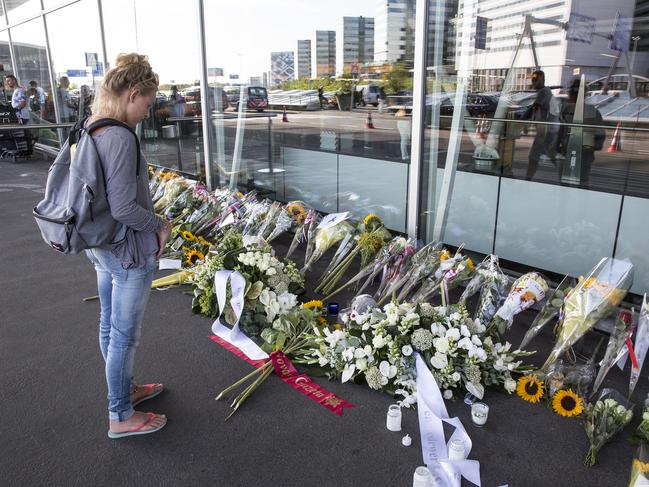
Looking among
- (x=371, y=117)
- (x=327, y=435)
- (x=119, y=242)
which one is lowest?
(x=327, y=435)

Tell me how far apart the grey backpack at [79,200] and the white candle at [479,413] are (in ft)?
6.27

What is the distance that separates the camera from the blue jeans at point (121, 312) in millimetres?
2367

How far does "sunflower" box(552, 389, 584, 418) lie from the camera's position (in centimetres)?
267

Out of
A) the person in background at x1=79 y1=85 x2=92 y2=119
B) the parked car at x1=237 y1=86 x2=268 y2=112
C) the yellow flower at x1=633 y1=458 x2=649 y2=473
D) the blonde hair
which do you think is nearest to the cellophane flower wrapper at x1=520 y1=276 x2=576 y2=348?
the yellow flower at x1=633 y1=458 x2=649 y2=473

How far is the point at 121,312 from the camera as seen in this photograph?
94.5 inches

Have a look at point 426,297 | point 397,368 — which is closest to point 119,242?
point 397,368

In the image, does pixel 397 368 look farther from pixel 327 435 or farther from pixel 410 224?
pixel 410 224

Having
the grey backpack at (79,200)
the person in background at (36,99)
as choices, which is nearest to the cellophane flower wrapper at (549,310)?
A: the grey backpack at (79,200)

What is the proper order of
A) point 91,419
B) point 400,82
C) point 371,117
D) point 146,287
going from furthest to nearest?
point 371,117
point 400,82
point 91,419
point 146,287

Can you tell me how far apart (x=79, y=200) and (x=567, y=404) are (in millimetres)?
2493

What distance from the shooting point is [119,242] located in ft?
7.54

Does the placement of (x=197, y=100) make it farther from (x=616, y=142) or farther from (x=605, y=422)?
(x=605, y=422)

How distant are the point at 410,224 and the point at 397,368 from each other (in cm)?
226

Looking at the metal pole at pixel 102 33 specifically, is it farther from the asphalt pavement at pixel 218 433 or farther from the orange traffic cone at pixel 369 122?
the asphalt pavement at pixel 218 433
